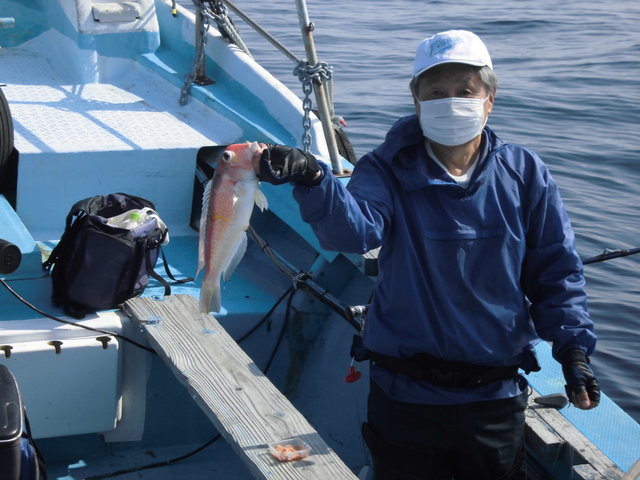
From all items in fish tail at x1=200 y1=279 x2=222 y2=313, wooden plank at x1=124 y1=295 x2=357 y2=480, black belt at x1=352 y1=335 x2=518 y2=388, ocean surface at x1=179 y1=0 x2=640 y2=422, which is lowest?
ocean surface at x1=179 y1=0 x2=640 y2=422

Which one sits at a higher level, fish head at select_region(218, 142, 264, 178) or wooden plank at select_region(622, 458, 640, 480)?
fish head at select_region(218, 142, 264, 178)

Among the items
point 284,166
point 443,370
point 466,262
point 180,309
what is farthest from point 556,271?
point 180,309

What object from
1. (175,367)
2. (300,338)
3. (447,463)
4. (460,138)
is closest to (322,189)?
(460,138)

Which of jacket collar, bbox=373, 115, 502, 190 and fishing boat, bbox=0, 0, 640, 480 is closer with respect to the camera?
jacket collar, bbox=373, 115, 502, 190

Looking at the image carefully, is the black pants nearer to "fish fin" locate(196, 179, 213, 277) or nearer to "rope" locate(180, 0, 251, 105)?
"fish fin" locate(196, 179, 213, 277)

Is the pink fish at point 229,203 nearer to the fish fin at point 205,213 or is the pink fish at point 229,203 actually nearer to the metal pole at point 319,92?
the fish fin at point 205,213

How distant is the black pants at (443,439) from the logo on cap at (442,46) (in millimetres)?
1037

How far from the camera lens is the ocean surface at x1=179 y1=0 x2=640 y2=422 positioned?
7238mm

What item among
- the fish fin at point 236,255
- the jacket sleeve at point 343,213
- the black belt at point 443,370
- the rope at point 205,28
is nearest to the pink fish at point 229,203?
the fish fin at point 236,255

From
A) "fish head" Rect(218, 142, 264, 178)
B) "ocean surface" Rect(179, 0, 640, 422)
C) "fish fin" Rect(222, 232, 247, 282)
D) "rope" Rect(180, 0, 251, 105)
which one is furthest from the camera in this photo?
"ocean surface" Rect(179, 0, 640, 422)

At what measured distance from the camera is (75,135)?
5.36 meters

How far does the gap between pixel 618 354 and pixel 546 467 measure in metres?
3.14

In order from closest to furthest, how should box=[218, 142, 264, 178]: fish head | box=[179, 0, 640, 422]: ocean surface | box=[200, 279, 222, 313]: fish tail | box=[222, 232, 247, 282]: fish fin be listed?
box=[218, 142, 264, 178]: fish head
box=[222, 232, 247, 282]: fish fin
box=[200, 279, 222, 313]: fish tail
box=[179, 0, 640, 422]: ocean surface

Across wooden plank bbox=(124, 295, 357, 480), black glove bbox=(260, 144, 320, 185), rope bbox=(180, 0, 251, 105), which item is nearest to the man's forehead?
black glove bbox=(260, 144, 320, 185)
